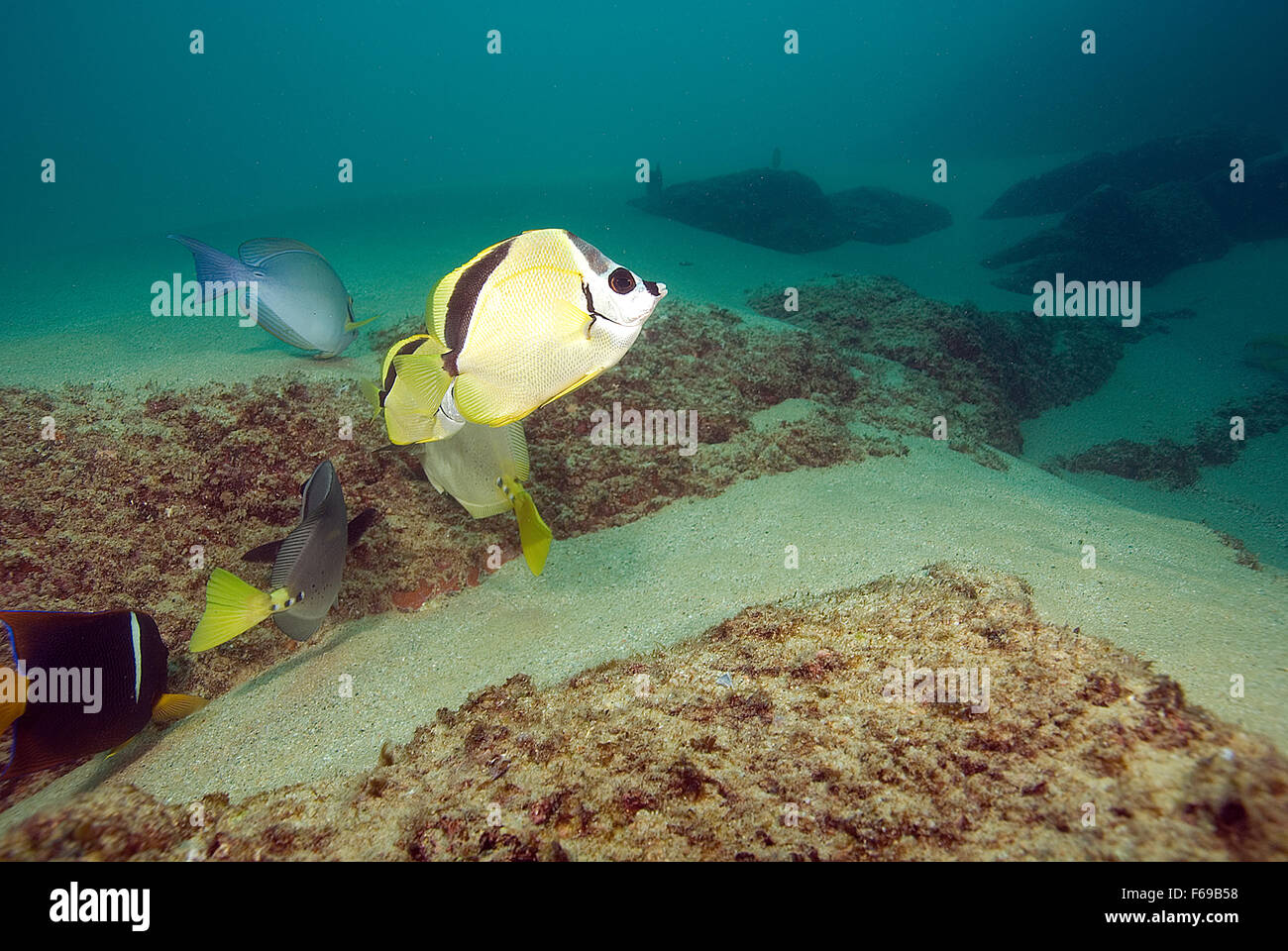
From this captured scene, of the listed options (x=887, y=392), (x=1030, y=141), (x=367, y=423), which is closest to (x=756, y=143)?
(x=1030, y=141)

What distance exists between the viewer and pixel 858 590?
2719mm

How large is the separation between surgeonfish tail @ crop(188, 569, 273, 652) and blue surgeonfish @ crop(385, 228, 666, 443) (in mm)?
1516

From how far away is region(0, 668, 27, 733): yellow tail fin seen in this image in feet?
6.66

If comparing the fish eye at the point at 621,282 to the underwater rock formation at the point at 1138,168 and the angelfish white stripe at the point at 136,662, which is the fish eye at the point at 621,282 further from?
the underwater rock formation at the point at 1138,168

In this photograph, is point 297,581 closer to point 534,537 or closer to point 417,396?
point 534,537

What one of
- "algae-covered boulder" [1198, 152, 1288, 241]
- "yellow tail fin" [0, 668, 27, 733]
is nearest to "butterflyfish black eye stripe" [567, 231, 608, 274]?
"yellow tail fin" [0, 668, 27, 733]

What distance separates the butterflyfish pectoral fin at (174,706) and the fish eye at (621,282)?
272cm

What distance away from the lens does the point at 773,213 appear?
16.9m

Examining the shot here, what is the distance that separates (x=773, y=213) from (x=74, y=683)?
18192 millimetres

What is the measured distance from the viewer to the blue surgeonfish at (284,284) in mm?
3777

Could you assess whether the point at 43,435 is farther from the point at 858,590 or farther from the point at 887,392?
the point at 887,392

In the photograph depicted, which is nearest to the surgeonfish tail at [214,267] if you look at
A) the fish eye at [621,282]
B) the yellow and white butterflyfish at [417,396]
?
the yellow and white butterflyfish at [417,396]

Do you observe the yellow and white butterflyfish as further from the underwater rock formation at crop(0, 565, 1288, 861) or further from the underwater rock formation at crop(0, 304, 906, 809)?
the underwater rock formation at crop(0, 304, 906, 809)
